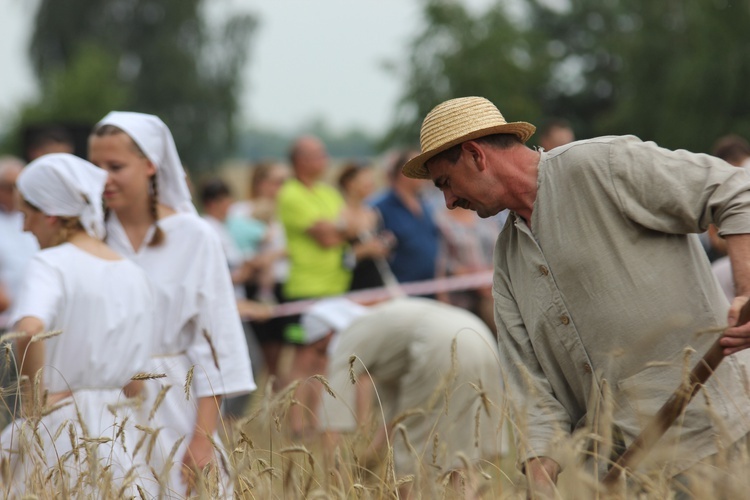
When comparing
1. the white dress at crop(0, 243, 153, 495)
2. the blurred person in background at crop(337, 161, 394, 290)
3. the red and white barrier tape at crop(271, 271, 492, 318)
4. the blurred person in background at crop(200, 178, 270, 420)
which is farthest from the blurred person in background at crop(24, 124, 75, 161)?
the white dress at crop(0, 243, 153, 495)

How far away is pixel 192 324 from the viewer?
4.53m

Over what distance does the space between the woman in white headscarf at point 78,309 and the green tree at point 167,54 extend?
40.5 metres

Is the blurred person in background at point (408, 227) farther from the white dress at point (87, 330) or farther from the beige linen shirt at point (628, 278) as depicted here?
the beige linen shirt at point (628, 278)

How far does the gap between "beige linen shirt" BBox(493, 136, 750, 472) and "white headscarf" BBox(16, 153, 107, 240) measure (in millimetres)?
1559

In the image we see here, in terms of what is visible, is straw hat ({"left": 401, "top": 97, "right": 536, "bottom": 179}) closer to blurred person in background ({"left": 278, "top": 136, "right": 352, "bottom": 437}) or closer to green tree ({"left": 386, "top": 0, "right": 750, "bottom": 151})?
blurred person in background ({"left": 278, "top": 136, "right": 352, "bottom": 437})

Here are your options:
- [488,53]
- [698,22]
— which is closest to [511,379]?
[698,22]

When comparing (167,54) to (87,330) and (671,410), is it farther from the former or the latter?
(671,410)

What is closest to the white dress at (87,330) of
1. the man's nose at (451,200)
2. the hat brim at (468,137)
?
the hat brim at (468,137)

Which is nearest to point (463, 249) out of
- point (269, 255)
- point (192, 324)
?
point (269, 255)

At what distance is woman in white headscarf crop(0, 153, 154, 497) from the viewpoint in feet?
13.5

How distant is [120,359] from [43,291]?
1.26 feet

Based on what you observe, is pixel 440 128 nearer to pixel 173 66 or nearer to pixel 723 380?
pixel 723 380

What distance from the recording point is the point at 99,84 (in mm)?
39094

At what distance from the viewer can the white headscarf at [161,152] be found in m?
4.61
